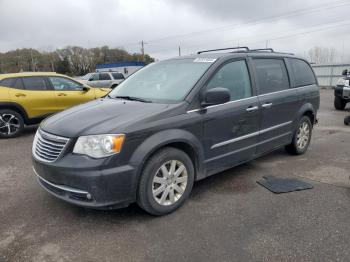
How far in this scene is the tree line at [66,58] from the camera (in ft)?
267

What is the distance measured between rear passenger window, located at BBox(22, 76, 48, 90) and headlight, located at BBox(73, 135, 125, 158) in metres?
5.63

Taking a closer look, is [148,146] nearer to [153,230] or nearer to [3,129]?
[153,230]

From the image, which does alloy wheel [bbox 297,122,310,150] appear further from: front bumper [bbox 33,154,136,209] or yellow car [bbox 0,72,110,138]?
yellow car [bbox 0,72,110,138]

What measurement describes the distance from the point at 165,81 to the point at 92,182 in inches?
66.1

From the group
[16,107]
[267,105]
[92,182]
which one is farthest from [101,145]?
[16,107]

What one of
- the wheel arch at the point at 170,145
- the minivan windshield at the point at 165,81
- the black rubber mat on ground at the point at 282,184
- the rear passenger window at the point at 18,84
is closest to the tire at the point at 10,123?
the rear passenger window at the point at 18,84

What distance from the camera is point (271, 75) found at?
4664 mm

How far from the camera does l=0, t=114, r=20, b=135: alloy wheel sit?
24.3 ft

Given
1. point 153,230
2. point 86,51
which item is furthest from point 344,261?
point 86,51

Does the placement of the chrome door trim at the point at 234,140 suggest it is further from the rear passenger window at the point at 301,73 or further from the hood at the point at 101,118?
the rear passenger window at the point at 301,73

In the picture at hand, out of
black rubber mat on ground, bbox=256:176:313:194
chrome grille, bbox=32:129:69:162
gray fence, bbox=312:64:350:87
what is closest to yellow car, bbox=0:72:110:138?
chrome grille, bbox=32:129:69:162

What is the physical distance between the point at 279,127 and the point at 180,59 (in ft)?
6.04

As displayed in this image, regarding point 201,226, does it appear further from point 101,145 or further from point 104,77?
point 104,77

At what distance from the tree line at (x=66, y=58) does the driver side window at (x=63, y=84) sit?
73.8 m
